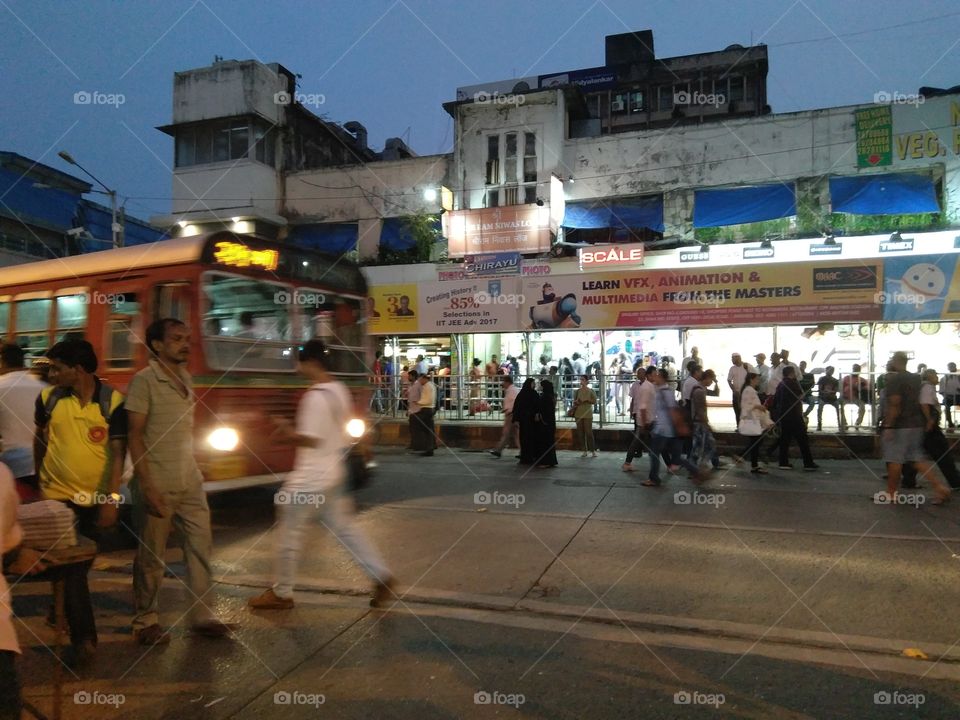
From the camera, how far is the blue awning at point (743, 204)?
59.2 feet

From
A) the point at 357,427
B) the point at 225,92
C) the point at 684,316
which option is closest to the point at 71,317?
the point at 357,427

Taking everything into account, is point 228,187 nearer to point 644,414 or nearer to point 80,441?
point 644,414

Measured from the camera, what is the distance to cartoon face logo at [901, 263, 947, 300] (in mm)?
15219

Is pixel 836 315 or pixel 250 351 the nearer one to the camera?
pixel 250 351

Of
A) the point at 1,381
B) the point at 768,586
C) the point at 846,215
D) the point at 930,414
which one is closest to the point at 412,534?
the point at 768,586

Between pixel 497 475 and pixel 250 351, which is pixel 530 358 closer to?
pixel 497 475

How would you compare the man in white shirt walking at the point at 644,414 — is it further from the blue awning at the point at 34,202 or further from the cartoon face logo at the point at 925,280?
the blue awning at the point at 34,202

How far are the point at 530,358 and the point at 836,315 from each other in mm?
7557

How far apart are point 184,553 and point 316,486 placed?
893mm

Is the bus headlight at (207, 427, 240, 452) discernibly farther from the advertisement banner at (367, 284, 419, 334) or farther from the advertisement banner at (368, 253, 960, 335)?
the advertisement banner at (367, 284, 419, 334)

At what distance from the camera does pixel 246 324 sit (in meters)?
7.30

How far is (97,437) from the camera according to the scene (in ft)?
14.4

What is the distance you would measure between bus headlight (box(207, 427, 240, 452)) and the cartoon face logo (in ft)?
48.8

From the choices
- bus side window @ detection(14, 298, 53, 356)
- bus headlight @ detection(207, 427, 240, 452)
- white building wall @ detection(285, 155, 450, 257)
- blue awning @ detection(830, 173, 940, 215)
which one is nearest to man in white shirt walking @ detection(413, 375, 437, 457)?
bus headlight @ detection(207, 427, 240, 452)
